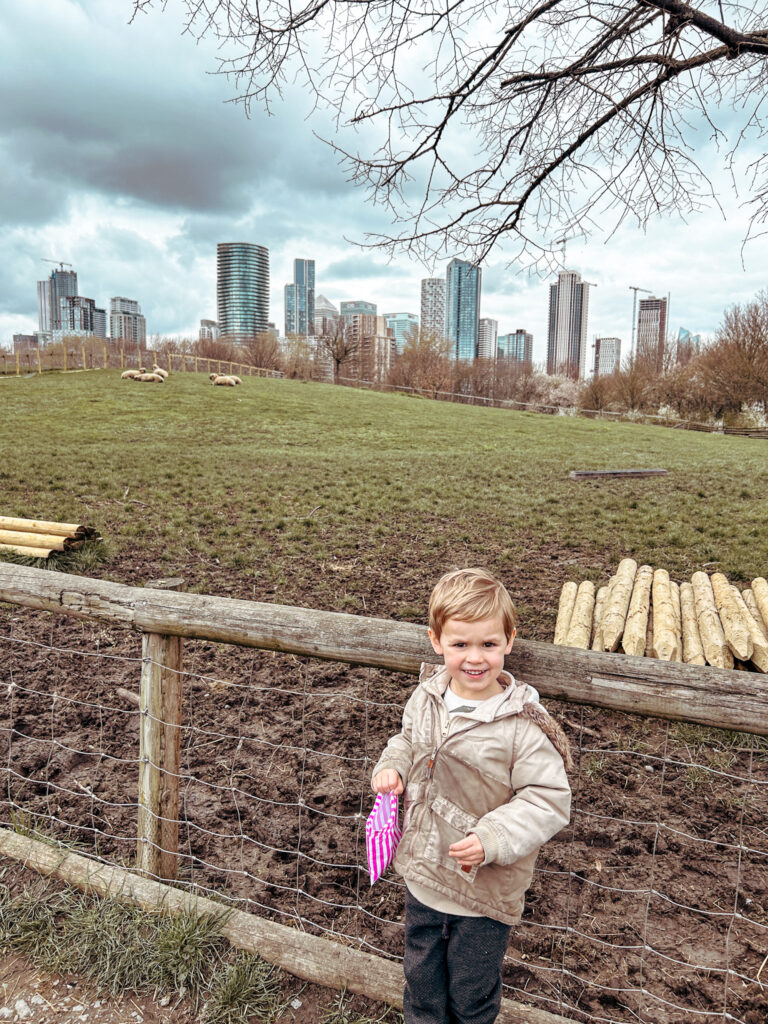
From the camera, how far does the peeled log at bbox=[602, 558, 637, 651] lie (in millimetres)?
4598

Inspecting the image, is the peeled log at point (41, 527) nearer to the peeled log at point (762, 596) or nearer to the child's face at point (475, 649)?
the child's face at point (475, 649)

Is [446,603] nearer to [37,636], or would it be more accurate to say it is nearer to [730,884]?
[730,884]

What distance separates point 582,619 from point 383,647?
10.6ft

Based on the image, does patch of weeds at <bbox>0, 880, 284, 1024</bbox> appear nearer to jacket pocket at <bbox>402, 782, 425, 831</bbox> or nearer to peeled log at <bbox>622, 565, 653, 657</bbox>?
jacket pocket at <bbox>402, 782, 425, 831</bbox>

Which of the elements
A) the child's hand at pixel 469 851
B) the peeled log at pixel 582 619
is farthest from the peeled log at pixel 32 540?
the child's hand at pixel 469 851

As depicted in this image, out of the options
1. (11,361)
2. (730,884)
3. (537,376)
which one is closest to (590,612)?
(730,884)

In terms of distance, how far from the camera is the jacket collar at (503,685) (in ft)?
5.61

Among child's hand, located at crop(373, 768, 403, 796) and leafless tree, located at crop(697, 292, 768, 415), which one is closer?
child's hand, located at crop(373, 768, 403, 796)

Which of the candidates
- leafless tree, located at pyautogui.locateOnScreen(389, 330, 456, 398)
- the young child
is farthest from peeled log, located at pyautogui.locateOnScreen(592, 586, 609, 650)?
leafless tree, located at pyautogui.locateOnScreen(389, 330, 456, 398)

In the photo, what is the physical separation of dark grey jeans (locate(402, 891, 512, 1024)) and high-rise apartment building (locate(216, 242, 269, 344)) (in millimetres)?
148900

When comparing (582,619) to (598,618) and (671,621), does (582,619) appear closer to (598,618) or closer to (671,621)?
(598,618)

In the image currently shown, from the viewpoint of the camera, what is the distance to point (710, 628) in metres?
4.63

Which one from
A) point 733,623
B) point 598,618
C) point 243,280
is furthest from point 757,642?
point 243,280

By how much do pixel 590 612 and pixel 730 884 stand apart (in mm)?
2402
